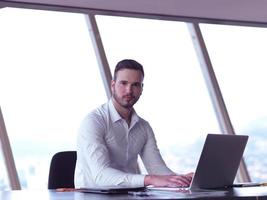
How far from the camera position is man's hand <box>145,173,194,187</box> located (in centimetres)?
282

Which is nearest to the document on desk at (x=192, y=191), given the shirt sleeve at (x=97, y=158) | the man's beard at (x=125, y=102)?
the shirt sleeve at (x=97, y=158)

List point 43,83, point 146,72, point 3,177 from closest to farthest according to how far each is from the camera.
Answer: point 3,177
point 43,83
point 146,72

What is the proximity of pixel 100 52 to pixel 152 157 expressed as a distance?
2.50 meters

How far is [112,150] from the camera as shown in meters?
3.43

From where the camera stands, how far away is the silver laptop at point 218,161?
2.79 m

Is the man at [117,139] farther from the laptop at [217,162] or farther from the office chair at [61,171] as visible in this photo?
the laptop at [217,162]

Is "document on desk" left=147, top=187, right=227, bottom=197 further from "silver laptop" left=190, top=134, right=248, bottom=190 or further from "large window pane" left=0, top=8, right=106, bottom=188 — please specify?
"large window pane" left=0, top=8, right=106, bottom=188

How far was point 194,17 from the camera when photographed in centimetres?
655

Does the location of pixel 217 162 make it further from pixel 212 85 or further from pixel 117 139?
pixel 212 85

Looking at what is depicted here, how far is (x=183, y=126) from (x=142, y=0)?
4.95 feet

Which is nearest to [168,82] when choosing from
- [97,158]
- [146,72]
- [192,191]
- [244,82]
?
[146,72]

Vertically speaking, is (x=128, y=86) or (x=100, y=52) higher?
(x=100, y=52)

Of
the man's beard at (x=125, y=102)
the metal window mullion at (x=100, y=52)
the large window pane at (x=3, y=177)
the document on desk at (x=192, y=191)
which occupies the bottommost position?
the document on desk at (x=192, y=191)

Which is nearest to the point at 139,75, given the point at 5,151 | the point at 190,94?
the point at 5,151
